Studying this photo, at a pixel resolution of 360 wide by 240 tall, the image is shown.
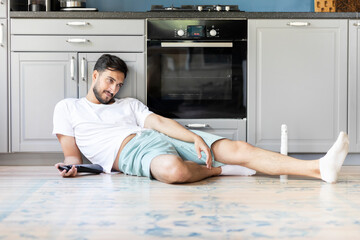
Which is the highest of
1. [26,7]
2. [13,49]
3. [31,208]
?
[26,7]

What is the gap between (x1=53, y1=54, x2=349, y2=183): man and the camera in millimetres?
A: 2463

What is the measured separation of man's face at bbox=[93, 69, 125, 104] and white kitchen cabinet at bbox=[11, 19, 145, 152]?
20 centimetres

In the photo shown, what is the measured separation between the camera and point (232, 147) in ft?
8.67

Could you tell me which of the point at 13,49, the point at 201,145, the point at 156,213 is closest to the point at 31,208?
the point at 156,213

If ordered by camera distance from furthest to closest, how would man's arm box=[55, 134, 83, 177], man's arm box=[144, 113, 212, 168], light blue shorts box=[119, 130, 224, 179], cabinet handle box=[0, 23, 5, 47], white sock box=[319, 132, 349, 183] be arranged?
cabinet handle box=[0, 23, 5, 47] → man's arm box=[55, 134, 83, 177] → light blue shorts box=[119, 130, 224, 179] → man's arm box=[144, 113, 212, 168] → white sock box=[319, 132, 349, 183]

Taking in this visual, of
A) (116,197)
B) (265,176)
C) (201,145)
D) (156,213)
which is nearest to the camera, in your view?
(156,213)

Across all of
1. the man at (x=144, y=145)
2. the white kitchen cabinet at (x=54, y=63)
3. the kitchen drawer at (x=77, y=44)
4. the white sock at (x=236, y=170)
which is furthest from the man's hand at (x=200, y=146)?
the kitchen drawer at (x=77, y=44)

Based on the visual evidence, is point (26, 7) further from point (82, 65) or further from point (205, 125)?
A: point (205, 125)

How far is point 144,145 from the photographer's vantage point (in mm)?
2693

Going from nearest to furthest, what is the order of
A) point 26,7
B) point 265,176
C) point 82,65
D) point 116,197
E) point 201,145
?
point 116,197 < point 201,145 < point 265,176 < point 82,65 < point 26,7

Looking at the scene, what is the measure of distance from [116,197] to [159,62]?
126 centimetres

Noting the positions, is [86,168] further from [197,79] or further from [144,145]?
[197,79]

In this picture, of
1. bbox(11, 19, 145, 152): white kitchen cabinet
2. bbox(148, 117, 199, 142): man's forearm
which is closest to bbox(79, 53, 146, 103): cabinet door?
bbox(11, 19, 145, 152): white kitchen cabinet

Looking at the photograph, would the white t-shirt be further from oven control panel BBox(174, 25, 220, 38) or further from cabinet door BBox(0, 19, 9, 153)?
oven control panel BBox(174, 25, 220, 38)
